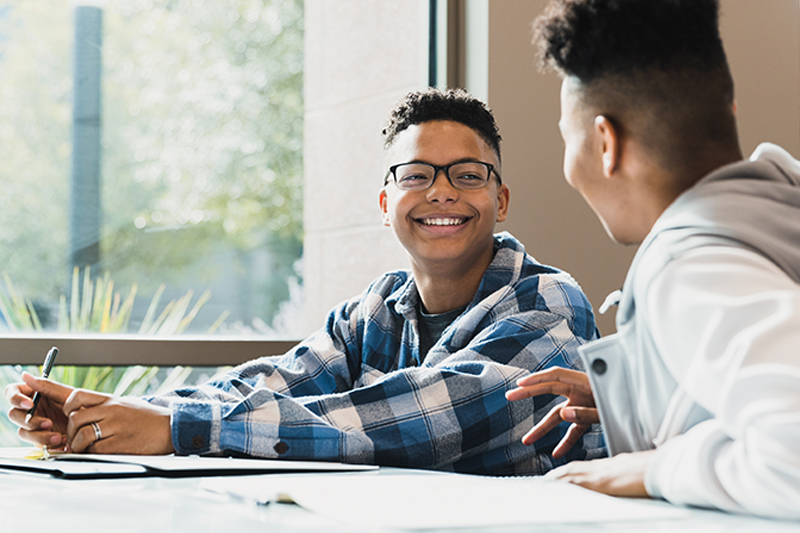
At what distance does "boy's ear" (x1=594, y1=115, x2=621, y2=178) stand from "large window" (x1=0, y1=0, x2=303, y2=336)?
1609 millimetres

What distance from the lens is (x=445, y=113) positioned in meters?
1.55

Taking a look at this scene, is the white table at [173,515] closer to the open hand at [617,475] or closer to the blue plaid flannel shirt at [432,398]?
the open hand at [617,475]

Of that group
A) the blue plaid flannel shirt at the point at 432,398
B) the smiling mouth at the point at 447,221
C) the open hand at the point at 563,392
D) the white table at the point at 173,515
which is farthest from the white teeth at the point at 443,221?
the white table at the point at 173,515

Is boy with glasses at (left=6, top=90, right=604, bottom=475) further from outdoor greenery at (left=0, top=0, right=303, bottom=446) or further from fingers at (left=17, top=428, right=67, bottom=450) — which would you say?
outdoor greenery at (left=0, top=0, right=303, bottom=446)

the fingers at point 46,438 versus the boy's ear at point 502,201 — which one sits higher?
the boy's ear at point 502,201

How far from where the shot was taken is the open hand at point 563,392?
0.96 m

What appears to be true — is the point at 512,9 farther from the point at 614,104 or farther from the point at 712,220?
the point at 712,220

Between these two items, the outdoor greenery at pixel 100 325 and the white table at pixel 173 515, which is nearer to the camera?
the white table at pixel 173 515

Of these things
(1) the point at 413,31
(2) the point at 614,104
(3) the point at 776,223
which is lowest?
(3) the point at 776,223

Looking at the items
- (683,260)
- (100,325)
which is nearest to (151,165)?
(100,325)

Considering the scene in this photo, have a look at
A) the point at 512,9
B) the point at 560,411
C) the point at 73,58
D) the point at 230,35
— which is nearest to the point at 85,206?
the point at 73,58

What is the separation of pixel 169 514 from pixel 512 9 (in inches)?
69.5

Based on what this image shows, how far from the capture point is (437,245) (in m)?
1.48

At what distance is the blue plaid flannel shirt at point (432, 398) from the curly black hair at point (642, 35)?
52cm
